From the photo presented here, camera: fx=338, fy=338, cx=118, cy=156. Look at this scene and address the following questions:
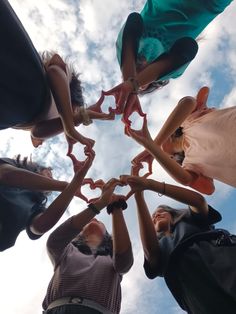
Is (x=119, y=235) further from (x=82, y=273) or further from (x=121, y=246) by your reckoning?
(x=82, y=273)

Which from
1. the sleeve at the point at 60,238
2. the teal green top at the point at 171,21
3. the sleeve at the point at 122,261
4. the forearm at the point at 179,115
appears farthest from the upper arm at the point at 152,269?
A: the teal green top at the point at 171,21

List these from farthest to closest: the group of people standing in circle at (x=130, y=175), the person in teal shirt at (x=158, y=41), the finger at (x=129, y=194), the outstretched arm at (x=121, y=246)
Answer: the finger at (x=129, y=194) < the outstretched arm at (x=121, y=246) < the person in teal shirt at (x=158, y=41) < the group of people standing in circle at (x=130, y=175)

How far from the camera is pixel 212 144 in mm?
2365

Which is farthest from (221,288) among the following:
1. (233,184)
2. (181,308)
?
(233,184)

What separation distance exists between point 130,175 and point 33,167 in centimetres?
87

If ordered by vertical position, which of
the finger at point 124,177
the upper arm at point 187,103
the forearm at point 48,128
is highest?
the upper arm at point 187,103

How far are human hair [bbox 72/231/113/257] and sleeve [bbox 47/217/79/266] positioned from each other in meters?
0.27

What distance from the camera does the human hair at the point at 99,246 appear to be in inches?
107

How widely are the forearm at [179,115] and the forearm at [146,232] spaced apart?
518 mm

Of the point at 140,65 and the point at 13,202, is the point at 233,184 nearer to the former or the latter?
the point at 140,65

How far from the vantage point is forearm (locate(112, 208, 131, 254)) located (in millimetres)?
2457

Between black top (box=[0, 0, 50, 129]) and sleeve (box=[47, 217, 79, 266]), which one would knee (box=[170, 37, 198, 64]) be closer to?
black top (box=[0, 0, 50, 129])

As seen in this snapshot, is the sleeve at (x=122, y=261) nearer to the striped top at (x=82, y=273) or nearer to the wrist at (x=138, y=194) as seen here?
the striped top at (x=82, y=273)

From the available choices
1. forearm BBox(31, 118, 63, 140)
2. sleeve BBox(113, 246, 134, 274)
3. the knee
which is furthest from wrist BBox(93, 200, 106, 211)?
the knee
